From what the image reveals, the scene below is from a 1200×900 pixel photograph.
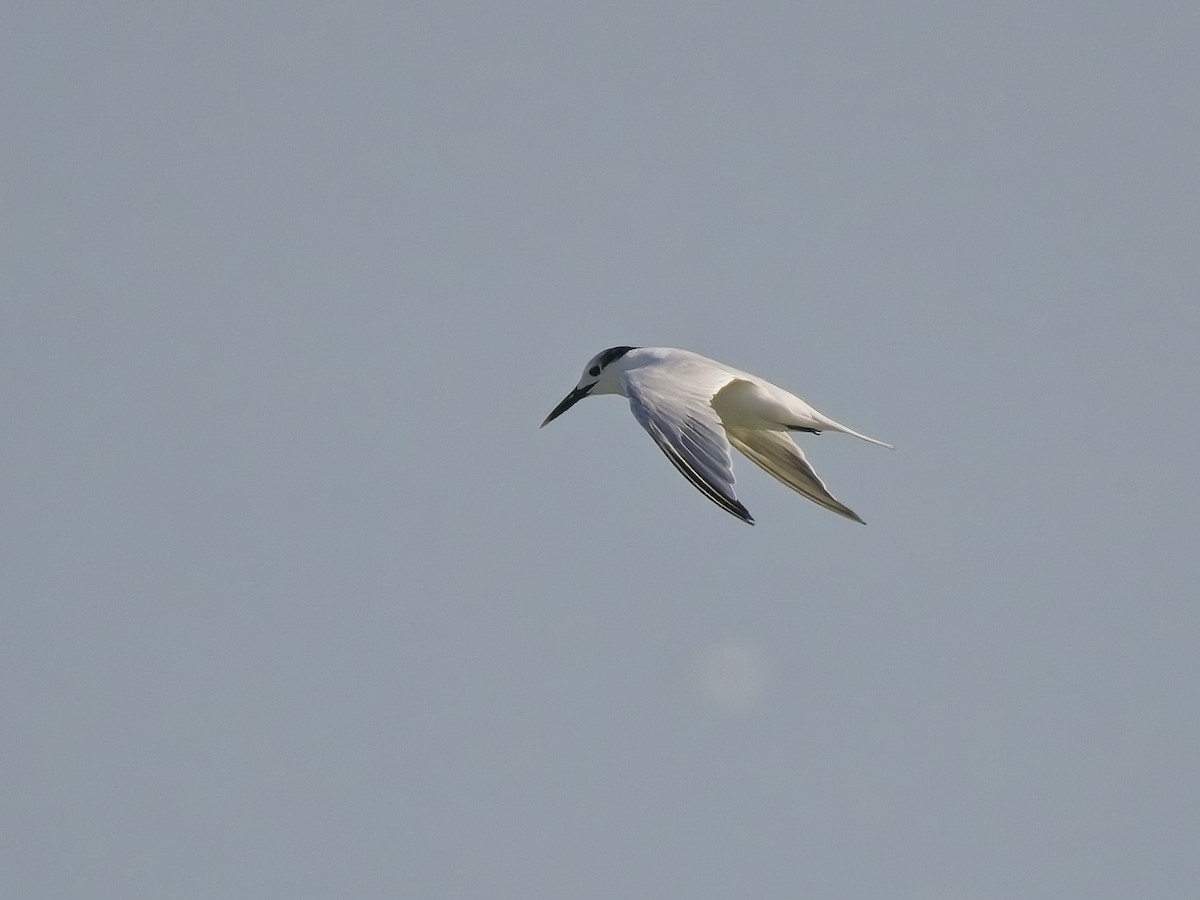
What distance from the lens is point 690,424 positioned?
10.9 m

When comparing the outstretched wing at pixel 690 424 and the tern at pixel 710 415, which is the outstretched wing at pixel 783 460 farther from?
the outstretched wing at pixel 690 424

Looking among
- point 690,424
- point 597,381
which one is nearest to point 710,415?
point 690,424

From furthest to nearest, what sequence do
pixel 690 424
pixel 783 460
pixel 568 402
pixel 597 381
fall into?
pixel 568 402 < pixel 597 381 < pixel 783 460 < pixel 690 424

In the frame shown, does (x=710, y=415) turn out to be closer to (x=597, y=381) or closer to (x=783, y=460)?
(x=783, y=460)

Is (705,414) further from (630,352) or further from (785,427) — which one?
(630,352)

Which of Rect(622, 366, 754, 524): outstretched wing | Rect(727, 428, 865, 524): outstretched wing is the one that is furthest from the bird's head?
Rect(622, 366, 754, 524): outstretched wing

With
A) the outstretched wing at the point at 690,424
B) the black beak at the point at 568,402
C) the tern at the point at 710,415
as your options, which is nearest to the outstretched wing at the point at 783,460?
the tern at the point at 710,415

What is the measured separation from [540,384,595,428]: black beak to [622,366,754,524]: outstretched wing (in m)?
2.65

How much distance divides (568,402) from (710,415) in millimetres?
4332

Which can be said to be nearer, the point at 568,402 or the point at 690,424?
the point at 690,424

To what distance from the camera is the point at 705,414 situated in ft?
36.1

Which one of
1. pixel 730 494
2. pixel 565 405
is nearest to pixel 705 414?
pixel 730 494

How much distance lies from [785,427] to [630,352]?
158 cm

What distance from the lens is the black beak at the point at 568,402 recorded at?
1502 cm
